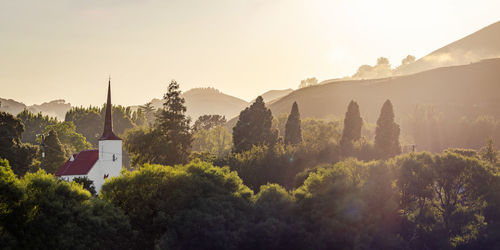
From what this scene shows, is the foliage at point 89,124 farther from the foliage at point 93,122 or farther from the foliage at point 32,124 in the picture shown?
the foliage at point 32,124

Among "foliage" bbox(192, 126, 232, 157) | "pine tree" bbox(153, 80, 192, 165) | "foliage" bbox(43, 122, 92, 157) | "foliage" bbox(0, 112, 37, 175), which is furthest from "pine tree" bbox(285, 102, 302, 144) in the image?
"foliage" bbox(192, 126, 232, 157)

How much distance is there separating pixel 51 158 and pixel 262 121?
118ft

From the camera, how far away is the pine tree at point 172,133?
2965 inches

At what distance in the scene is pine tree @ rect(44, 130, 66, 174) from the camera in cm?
8475

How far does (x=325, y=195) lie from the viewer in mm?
55094

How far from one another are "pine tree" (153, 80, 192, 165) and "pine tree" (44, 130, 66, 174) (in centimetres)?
1864

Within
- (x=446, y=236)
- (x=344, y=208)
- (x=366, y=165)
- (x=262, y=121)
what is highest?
(x=262, y=121)

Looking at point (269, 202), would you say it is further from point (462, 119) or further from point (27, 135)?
point (462, 119)

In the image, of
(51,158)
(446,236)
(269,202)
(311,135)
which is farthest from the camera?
(311,135)

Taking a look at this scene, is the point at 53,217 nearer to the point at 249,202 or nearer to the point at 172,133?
the point at 249,202

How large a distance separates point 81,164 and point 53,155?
11.0m

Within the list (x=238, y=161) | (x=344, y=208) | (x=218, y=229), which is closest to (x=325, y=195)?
(x=344, y=208)

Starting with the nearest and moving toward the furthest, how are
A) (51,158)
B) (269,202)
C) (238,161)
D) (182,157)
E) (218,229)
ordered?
1. (218,229)
2. (269,202)
3. (238,161)
4. (182,157)
5. (51,158)

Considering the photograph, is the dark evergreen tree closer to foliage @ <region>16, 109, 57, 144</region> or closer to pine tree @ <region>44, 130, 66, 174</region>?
pine tree @ <region>44, 130, 66, 174</region>
